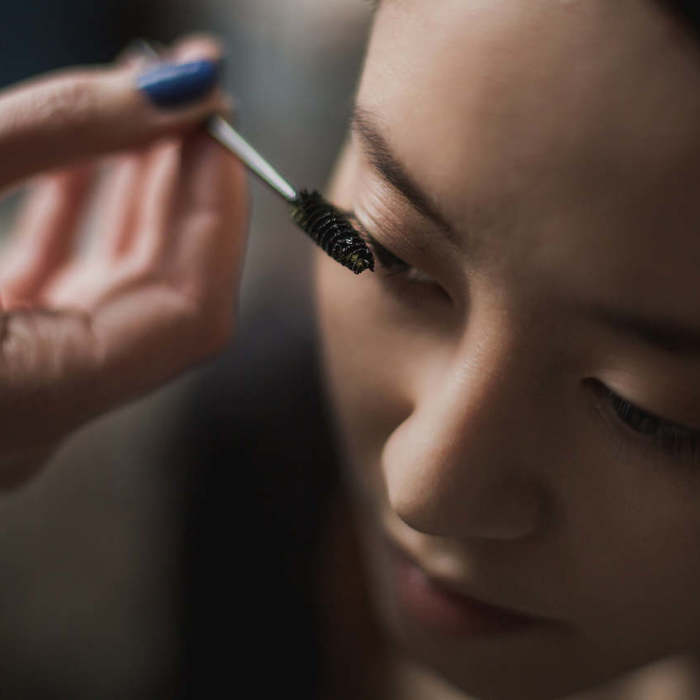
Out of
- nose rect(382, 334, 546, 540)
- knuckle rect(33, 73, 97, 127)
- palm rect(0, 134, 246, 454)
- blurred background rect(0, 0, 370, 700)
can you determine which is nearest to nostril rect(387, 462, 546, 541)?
nose rect(382, 334, 546, 540)

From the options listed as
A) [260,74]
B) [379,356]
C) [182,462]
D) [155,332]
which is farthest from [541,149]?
[260,74]

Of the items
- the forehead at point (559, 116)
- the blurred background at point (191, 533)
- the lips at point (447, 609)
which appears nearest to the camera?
the forehead at point (559, 116)

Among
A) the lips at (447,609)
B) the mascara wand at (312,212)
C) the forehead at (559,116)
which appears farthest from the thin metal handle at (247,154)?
→ the lips at (447,609)

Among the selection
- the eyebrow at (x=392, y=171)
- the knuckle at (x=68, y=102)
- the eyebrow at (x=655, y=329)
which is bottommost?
the eyebrow at (x=655, y=329)

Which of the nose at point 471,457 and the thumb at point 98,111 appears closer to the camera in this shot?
the nose at point 471,457

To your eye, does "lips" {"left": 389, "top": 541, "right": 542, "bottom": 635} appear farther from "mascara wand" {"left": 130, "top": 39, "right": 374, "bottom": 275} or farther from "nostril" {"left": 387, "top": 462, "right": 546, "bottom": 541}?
"mascara wand" {"left": 130, "top": 39, "right": 374, "bottom": 275}

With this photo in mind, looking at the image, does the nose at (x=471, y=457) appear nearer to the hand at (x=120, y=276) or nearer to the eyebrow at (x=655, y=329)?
the eyebrow at (x=655, y=329)

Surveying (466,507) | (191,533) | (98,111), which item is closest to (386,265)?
(466,507)
